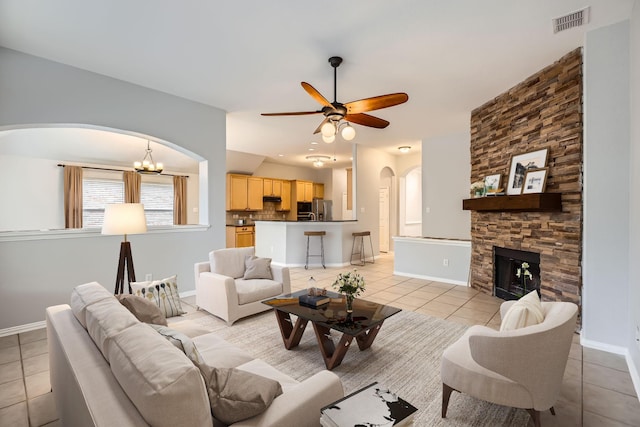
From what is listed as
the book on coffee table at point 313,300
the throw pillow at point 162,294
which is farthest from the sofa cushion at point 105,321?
the book on coffee table at point 313,300

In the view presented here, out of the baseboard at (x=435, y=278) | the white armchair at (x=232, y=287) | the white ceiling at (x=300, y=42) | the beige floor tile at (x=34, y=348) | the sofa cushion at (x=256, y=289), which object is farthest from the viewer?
the baseboard at (x=435, y=278)

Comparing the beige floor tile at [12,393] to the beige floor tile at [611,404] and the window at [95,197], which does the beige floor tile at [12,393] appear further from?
the window at [95,197]

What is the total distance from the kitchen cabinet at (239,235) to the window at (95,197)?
281 cm

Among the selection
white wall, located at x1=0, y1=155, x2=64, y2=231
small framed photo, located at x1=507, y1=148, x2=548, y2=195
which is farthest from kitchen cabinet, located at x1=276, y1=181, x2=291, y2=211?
small framed photo, located at x1=507, y1=148, x2=548, y2=195

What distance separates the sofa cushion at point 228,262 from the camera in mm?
3811

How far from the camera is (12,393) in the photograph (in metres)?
2.17

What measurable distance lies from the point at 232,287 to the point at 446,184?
497cm

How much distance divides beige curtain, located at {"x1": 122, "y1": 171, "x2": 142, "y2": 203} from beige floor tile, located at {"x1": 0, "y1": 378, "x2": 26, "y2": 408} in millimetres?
5590

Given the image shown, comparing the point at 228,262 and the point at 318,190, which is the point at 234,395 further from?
the point at 318,190

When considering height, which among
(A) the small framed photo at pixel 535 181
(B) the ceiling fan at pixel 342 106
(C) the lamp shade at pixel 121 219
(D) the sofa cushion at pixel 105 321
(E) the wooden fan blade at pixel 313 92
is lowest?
(D) the sofa cushion at pixel 105 321

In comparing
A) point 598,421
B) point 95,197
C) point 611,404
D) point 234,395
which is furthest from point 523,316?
point 95,197

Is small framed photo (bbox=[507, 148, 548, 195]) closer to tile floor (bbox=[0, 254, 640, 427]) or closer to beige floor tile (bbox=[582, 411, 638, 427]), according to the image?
tile floor (bbox=[0, 254, 640, 427])

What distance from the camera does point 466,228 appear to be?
6.22 metres

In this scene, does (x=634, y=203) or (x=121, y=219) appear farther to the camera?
(x=121, y=219)
